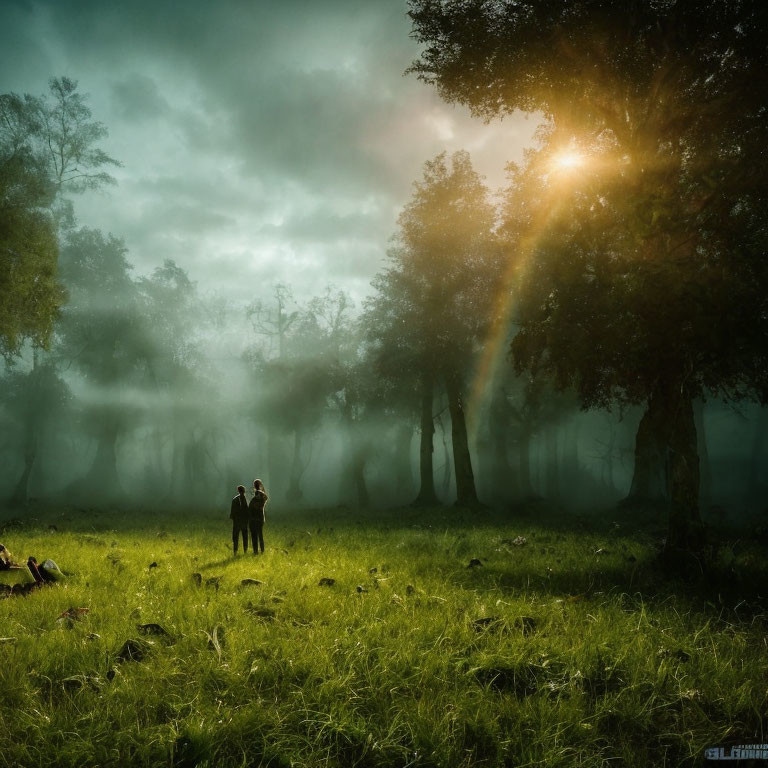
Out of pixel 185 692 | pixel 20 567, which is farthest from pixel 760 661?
pixel 20 567

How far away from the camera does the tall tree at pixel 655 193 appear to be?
22.9 ft

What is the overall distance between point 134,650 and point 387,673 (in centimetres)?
202

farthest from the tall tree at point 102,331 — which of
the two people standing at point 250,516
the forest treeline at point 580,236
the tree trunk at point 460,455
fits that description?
the two people standing at point 250,516

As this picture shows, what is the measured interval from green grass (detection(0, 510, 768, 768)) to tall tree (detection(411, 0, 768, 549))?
11.5ft

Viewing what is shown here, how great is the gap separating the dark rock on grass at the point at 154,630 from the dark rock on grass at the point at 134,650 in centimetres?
29

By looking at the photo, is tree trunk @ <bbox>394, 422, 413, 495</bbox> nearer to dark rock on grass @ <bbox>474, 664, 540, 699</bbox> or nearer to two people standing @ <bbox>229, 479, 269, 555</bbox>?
two people standing @ <bbox>229, 479, 269, 555</bbox>

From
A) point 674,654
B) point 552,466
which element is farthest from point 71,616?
point 552,466

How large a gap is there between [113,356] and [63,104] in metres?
16.8

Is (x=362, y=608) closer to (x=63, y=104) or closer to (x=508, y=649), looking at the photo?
(x=508, y=649)

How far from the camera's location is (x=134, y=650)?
11.5 feet

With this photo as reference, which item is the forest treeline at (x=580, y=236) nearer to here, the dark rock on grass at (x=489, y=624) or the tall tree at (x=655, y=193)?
the tall tree at (x=655, y=193)

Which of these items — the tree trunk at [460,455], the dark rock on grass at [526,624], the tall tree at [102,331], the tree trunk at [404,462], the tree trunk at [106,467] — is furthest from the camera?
the tree trunk at [404,462]

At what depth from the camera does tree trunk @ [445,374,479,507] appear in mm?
20656

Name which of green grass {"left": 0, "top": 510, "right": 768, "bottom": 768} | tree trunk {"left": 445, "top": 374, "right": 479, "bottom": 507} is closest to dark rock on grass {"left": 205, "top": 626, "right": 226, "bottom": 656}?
green grass {"left": 0, "top": 510, "right": 768, "bottom": 768}
